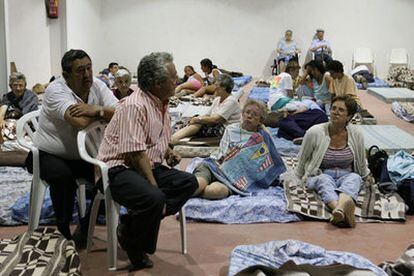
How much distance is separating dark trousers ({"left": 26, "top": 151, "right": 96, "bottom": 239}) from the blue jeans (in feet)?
5.26

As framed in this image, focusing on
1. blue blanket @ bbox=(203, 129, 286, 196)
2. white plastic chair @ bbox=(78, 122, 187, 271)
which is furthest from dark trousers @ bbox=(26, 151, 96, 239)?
blue blanket @ bbox=(203, 129, 286, 196)

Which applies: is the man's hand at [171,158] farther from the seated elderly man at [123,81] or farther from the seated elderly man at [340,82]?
the seated elderly man at [340,82]

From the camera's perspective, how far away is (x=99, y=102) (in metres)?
3.17

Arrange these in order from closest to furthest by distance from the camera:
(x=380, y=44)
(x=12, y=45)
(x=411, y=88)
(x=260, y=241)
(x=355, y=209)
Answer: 1. (x=260, y=241)
2. (x=355, y=209)
3. (x=12, y=45)
4. (x=411, y=88)
5. (x=380, y=44)

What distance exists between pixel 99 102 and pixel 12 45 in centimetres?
629

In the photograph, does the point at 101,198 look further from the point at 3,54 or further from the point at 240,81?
the point at 240,81

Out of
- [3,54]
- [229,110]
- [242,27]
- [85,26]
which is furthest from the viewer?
[242,27]

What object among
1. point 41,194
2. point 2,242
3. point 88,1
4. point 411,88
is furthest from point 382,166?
point 88,1

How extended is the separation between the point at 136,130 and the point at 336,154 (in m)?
1.76

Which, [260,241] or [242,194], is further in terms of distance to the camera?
[242,194]

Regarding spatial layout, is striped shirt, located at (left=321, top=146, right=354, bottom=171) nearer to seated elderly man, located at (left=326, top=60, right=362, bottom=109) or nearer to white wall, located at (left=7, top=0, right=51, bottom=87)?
seated elderly man, located at (left=326, top=60, right=362, bottom=109)

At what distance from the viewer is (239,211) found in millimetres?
3656

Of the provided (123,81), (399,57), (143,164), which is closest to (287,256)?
(143,164)

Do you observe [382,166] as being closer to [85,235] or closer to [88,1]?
[85,235]
